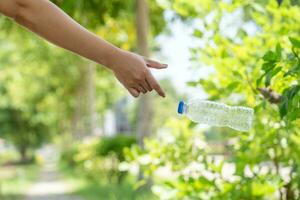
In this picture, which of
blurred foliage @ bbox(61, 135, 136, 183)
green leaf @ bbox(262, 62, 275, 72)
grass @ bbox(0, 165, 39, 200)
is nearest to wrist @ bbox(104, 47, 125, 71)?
green leaf @ bbox(262, 62, 275, 72)

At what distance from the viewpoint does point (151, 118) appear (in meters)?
12.1

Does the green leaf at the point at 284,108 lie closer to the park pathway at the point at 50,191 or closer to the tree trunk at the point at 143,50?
the tree trunk at the point at 143,50

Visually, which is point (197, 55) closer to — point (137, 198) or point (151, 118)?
point (137, 198)

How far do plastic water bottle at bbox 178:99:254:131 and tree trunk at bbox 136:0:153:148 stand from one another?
8.83 meters

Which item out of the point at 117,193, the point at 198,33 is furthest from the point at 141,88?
the point at 117,193

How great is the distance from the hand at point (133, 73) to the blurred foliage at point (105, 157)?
44.6 feet

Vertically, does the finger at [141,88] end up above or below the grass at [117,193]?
above

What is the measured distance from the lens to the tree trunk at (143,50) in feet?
39.0

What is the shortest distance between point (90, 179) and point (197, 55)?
51.9ft

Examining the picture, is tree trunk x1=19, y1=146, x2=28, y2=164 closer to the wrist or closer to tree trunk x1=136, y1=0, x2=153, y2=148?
tree trunk x1=136, y1=0, x2=153, y2=148

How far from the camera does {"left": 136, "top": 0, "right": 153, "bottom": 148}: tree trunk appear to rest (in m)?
11.9

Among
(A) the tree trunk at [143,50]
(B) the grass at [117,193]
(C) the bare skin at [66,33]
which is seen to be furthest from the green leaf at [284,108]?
(A) the tree trunk at [143,50]

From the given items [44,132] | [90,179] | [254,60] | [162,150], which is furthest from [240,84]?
[44,132]

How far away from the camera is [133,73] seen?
236cm
